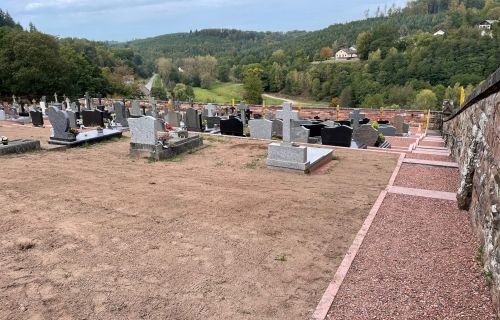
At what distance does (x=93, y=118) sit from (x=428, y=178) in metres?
14.5

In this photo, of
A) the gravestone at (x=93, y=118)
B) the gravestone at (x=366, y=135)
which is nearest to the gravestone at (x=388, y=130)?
the gravestone at (x=366, y=135)

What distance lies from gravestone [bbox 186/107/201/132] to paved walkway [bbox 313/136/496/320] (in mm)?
10585

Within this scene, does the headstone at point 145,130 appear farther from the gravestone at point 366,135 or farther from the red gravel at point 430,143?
the red gravel at point 430,143

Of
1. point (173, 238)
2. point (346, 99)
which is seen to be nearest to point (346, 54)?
point (346, 99)

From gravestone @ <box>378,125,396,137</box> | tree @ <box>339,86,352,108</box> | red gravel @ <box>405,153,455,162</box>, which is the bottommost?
tree @ <box>339,86,352,108</box>

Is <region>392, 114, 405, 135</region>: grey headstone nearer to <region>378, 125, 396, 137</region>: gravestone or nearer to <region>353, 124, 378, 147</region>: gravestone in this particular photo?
<region>378, 125, 396, 137</region>: gravestone

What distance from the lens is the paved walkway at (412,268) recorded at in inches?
149

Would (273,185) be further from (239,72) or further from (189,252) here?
(239,72)

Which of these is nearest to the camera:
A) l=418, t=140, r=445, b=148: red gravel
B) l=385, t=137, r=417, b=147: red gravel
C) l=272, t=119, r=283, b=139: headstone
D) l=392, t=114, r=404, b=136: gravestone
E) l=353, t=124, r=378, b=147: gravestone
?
l=353, t=124, r=378, b=147: gravestone

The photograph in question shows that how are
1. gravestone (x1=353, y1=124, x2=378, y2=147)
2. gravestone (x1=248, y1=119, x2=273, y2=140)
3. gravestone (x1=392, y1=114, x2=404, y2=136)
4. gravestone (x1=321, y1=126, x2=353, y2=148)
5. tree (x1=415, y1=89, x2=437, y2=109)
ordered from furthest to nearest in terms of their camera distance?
tree (x1=415, y1=89, x2=437, y2=109) < gravestone (x1=392, y1=114, x2=404, y2=136) < gravestone (x1=248, y1=119, x2=273, y2=140) < gravestone (x1=353, y1=124, x2=378, y2=147) < gravestone (x1=321, y1=126, x2=353, y2=148)

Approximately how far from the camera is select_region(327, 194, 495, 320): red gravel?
3775 mm

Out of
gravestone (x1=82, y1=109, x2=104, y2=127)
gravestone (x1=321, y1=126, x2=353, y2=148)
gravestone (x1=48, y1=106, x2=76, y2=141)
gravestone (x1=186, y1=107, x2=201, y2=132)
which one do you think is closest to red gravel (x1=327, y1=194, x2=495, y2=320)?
gravestone (x1=321, y1=126, x2=353, y2=148)

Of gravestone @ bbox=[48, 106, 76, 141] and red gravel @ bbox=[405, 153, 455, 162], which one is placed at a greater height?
gravestone @ bbox=[48, 106, 76, 141]

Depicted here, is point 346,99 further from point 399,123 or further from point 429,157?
point 429,157
